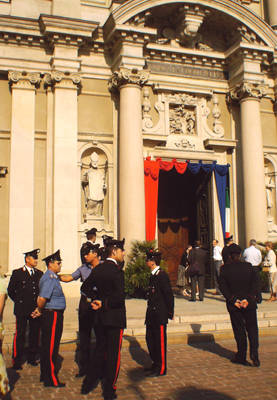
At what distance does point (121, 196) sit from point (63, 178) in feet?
6.75

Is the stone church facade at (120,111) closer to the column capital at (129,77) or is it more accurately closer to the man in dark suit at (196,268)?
the column capital at (129,77)

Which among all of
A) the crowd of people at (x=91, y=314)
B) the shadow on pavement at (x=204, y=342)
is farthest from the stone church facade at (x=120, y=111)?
the crowd of people at (x=91, y=314)

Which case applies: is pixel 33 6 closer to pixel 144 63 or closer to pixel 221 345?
pixel 144 63

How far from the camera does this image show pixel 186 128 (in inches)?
674

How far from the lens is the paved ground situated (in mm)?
5602

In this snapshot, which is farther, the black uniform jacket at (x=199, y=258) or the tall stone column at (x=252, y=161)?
the tall stone column at (x=252, y=161)

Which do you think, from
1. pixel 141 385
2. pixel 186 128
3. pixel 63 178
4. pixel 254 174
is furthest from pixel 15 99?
pixel 141 385

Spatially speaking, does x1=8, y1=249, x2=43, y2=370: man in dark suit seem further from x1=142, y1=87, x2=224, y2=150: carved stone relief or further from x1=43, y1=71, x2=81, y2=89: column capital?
x1=142, y1=87, x2=224, y2=150: carved stone relief

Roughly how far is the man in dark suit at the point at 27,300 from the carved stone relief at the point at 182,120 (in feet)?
31.8

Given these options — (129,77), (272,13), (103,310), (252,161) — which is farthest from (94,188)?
(272,13)

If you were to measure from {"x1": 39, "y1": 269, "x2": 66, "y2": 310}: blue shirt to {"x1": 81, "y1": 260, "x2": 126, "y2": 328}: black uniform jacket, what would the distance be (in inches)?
32.0

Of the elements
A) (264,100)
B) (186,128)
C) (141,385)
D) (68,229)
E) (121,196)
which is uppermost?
(264,100)

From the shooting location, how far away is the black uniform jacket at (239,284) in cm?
709

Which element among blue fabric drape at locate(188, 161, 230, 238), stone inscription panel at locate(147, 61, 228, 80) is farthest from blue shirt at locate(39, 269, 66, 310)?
stone inscription panel at locate(147, 61, 228, 80)
